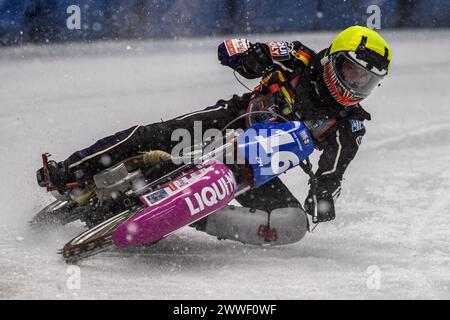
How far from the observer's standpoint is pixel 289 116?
6012 millimetres

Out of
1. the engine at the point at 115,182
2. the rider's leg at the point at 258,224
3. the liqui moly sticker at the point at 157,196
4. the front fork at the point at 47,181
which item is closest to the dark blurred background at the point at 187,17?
the front fork at the point at 47,181

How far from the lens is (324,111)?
602 cm

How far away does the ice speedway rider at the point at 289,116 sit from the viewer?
573 cm

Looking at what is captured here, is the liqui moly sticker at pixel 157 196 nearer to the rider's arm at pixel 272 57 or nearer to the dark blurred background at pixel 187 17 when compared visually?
the rider's arm at pixel 272 57

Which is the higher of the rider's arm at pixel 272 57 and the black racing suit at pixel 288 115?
the rider's arm at pixel 272 57

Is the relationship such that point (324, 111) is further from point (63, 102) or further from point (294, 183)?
point (63, 102)

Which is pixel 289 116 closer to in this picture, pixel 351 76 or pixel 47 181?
pixel 351 76

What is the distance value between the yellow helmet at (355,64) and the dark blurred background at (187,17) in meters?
5.47

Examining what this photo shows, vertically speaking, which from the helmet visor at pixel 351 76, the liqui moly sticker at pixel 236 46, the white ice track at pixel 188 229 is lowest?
the white ice track at pixel 188 229

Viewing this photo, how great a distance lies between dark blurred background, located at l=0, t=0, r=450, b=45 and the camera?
10.5m

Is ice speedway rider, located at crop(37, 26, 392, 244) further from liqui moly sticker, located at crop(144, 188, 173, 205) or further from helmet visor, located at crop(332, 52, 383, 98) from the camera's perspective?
liqui moly sticker, located at crop(144, 188, 173, 205)

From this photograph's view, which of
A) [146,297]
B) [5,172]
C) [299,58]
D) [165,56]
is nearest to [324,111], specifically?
[299,58]

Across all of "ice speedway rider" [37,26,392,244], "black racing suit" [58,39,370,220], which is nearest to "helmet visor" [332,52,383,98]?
"ice speedway rider" [37,26,392,244]
